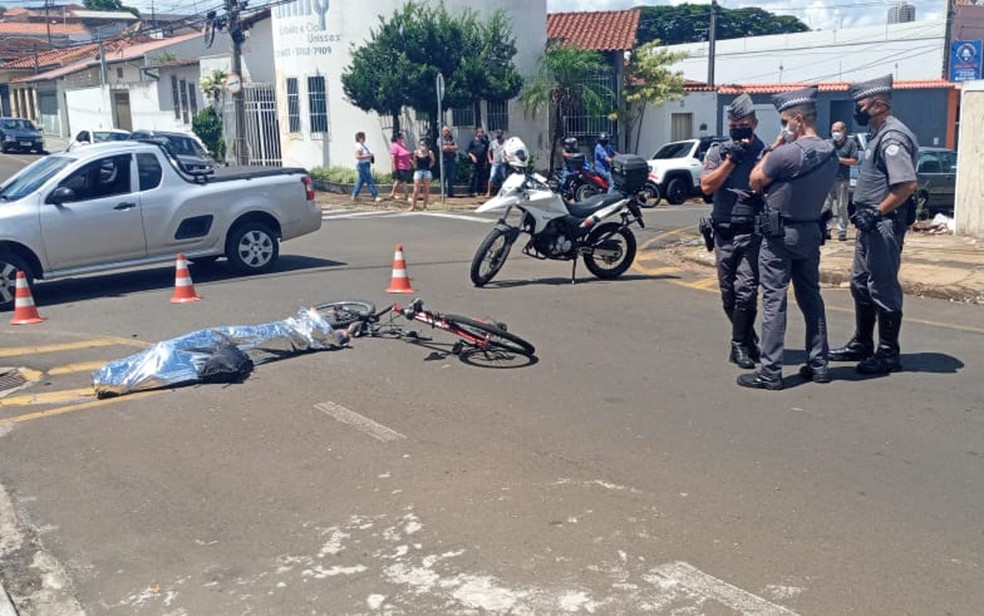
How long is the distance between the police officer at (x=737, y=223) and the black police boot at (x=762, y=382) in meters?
0.52

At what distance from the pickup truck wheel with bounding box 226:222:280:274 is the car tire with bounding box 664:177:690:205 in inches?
532

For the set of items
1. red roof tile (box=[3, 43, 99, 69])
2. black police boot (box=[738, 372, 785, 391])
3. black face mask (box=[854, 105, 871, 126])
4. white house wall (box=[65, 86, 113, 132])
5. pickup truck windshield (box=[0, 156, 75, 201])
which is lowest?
black police boot (box=[738, 372, 785, 391])

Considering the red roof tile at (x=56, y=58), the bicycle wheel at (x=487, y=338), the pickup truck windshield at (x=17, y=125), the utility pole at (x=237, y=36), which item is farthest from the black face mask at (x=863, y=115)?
the red roof tile at (x=56, y=58)

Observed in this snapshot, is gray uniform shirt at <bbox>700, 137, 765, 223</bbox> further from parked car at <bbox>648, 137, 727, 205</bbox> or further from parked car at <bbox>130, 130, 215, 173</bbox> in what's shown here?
parked car at <bbox>130, 130, 215, 173</bbox>

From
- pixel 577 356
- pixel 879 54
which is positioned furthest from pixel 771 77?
pixel 577 356

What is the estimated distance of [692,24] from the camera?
8369 centimetres

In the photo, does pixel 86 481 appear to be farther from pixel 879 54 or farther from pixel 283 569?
pixel 879 54

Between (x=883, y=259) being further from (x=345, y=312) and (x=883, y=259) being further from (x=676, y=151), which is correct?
(x=676, y=151)

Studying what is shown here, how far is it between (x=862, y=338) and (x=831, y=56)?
150 feet

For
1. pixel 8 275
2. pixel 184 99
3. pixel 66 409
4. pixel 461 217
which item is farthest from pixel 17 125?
pixel 66 409

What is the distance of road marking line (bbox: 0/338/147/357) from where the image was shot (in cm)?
923

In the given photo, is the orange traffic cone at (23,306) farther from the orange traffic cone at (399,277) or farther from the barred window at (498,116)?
the barred window at (498,116)

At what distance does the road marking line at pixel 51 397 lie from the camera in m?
7.58

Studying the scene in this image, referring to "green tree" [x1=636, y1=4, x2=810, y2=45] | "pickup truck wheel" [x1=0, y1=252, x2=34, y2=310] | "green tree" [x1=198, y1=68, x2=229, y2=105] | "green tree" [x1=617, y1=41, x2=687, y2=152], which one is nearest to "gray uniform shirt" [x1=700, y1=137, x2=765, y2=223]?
"pickup truck wheel" [x1=0, y1=252, x2=34, y2=310]
